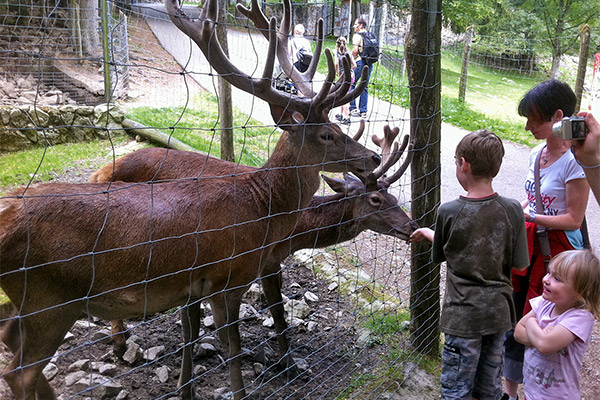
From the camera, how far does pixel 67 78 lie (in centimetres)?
1202

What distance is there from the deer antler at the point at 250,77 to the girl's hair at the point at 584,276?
1.80 meters

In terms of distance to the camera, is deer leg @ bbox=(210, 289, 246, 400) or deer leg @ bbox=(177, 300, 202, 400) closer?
deer leg @ bbox=(210, 289, 246, 400)

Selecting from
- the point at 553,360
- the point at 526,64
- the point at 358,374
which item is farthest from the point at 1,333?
the point at 526,64

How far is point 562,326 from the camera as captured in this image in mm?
2797

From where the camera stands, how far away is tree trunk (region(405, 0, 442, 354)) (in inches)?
149

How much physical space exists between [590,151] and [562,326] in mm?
994

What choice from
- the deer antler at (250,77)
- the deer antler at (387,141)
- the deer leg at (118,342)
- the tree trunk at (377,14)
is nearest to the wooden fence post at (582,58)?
the tree trunk at (377,14)

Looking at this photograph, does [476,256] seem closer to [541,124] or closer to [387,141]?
[541,124]

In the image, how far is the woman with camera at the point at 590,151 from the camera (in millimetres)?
2979

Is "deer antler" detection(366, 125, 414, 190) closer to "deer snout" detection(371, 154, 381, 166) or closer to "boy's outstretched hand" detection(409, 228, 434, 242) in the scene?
"deer snout" detection(371, 154, 381, 166)

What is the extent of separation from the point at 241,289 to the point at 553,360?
1.98 meters

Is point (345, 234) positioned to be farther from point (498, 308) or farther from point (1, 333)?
point (1, 333)

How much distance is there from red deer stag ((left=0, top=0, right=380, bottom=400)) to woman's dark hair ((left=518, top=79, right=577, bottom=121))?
4.05ft

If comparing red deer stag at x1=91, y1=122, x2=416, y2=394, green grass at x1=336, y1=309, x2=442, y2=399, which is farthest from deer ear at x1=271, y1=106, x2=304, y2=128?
green grass at x1=336, y1=309, x2=442, y2=399
